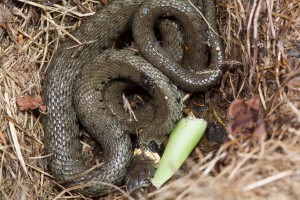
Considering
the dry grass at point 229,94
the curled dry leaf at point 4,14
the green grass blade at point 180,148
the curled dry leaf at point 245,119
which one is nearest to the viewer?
the dry grass at point 229,94

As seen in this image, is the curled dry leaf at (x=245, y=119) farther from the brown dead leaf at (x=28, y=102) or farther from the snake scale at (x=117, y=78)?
the brown dead leaf at (x=28, y=102)

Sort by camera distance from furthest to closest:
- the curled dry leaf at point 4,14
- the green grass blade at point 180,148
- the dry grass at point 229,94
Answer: the curled dry leaf at point 4,14, the green grass blade at point 180,148, the dry grass at point 229,94

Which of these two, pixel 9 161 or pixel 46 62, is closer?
pixel 9 161

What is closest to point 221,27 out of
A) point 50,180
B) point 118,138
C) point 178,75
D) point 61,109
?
point 178,75

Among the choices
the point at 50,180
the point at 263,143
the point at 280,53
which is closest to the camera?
the point at 263,143

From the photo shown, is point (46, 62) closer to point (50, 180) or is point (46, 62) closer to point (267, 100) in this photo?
point (50, 180)

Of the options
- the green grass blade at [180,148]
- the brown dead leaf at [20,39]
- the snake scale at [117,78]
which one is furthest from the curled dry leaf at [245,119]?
the brown dead leaf at [20,39]

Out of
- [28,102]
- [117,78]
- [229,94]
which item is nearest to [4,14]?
[28,102]
